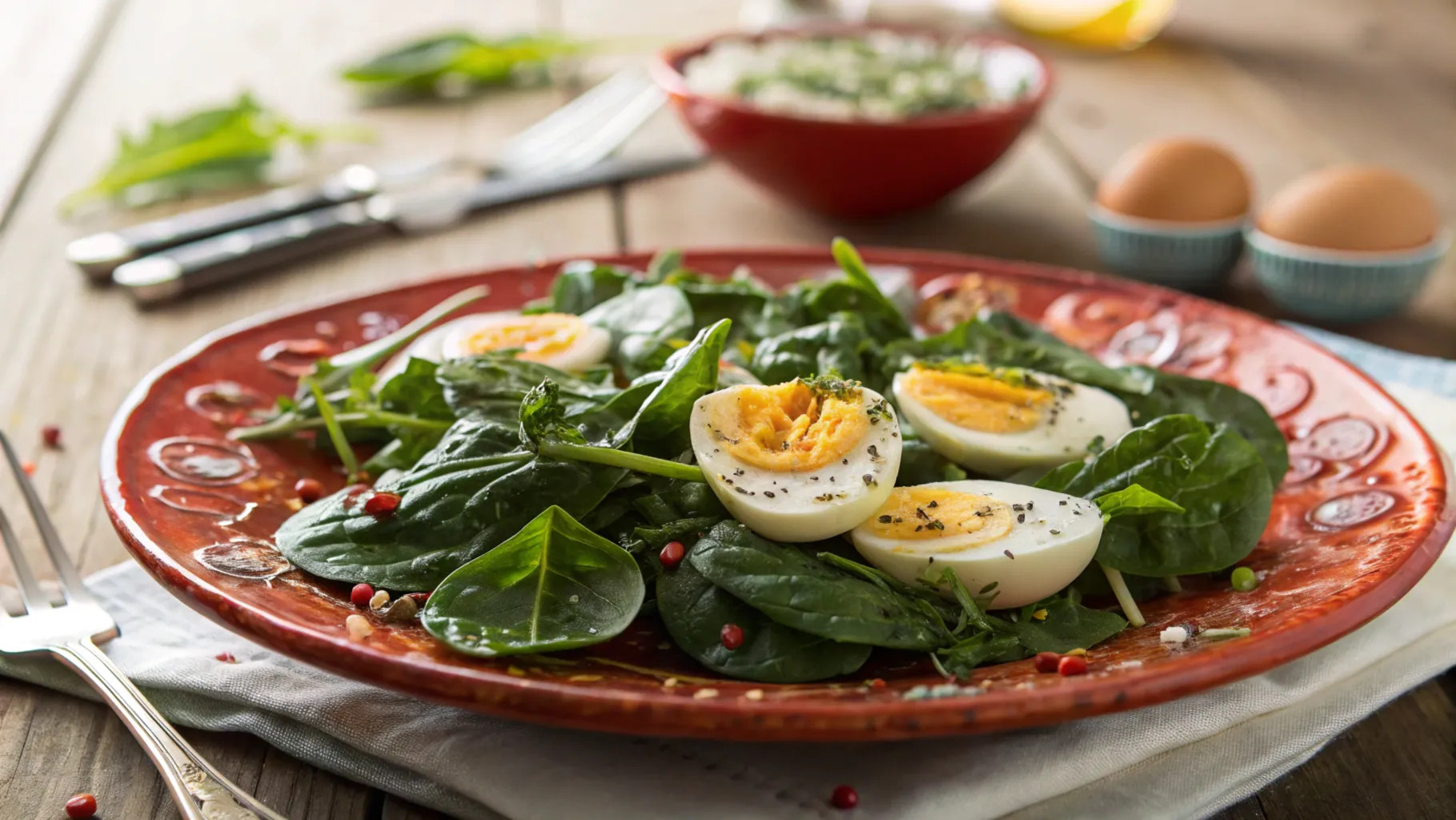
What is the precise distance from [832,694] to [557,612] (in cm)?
35

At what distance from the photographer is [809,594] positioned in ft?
4.91

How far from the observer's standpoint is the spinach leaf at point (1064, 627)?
1571 millimetres

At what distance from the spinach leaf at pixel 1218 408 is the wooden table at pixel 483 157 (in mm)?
395

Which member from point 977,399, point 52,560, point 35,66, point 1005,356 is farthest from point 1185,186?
point 35,66

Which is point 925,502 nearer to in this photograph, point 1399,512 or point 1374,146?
point 1399,512

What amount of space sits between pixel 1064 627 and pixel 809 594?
35cm

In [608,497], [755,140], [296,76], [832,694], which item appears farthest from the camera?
[296,76]

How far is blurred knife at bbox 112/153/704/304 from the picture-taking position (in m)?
3.24

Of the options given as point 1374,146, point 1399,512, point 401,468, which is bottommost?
point 1374,146

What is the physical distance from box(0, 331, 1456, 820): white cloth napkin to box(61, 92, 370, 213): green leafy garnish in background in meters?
2.50

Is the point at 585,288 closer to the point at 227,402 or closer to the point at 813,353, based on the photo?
the point at 813,353

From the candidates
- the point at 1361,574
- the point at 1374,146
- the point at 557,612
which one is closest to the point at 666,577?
the point at 557,612

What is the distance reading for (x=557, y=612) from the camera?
1.52 m

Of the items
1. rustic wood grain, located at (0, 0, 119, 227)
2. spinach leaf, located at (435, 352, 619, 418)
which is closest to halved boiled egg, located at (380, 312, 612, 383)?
spinach leaf, located at (435, 352, 619, 418)
